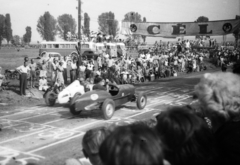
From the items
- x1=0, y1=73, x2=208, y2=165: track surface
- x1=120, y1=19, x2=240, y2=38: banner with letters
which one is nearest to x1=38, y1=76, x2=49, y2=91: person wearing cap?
x1=0, y1=73, x2=208, y2=165: track surface

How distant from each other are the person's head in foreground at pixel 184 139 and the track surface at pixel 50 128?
2629mm

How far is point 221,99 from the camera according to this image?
2217 millimetres

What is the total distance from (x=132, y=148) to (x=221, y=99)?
1187 millimetres

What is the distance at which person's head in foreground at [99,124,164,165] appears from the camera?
131 centimetres

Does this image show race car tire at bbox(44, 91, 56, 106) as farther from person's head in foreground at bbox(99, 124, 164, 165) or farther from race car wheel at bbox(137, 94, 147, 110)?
person's head in foreground at bbox(99, 124, 164, 165)

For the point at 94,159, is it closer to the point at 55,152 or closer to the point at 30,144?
the point at 55,152

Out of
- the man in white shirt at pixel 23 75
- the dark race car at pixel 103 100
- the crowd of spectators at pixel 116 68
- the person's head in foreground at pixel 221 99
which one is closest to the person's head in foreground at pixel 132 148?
the person's head in foreground at pixel 221 99

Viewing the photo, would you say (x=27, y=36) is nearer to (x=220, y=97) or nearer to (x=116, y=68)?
(x=116, y=68)

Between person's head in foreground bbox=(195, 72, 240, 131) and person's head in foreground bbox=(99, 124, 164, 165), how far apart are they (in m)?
0.95

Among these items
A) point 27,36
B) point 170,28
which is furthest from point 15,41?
point 170,28

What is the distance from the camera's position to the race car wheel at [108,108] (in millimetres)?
→ 8055

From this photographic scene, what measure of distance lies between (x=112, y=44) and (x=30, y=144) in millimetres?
27141

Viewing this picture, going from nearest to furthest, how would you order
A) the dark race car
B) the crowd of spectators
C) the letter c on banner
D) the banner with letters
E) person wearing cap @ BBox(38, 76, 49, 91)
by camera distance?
the dark race car < person wearing cap @ BBox(38, 76, 49, 91) < the crowd of spectators < the banner with letters < the letter c on banner

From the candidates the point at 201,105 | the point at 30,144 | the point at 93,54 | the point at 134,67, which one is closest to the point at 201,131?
the point at 201,105
